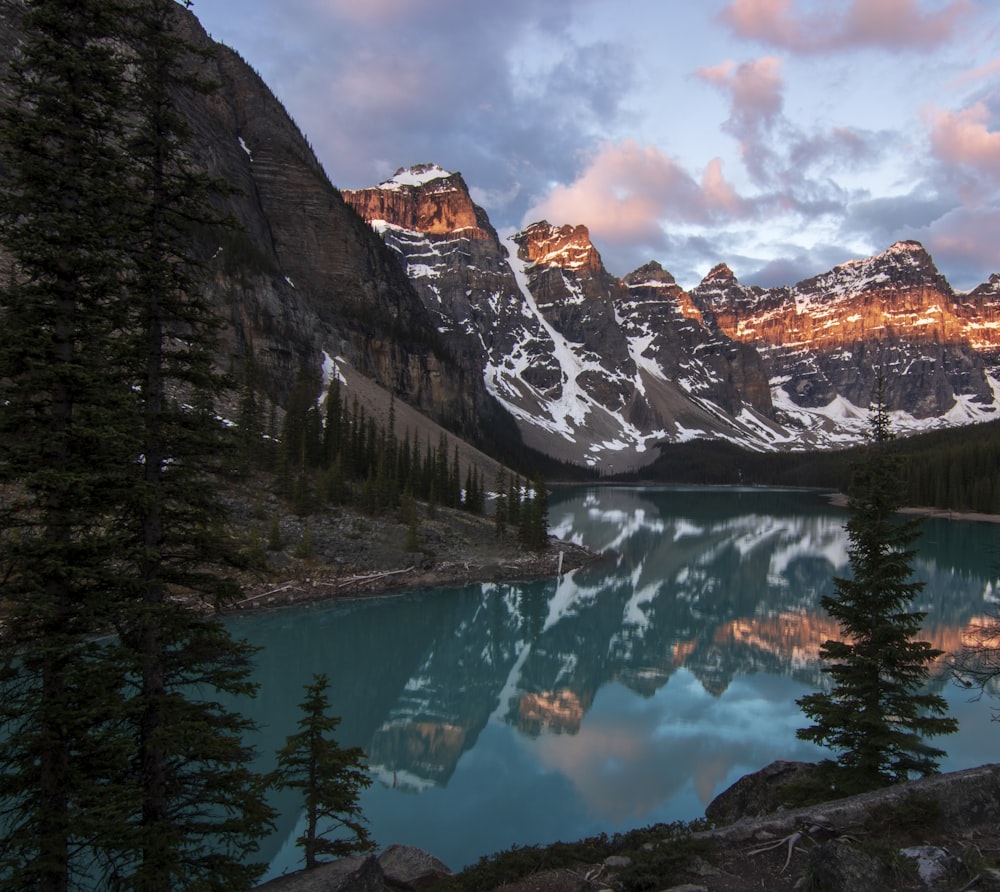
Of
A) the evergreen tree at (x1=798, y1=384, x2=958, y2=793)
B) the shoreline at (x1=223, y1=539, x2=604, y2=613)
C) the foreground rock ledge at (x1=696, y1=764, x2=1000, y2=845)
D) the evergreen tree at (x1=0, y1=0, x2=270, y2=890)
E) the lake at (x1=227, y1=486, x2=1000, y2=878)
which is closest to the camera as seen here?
the evergreen tree at (x1=0, y1=0, x2=270, y2=890)

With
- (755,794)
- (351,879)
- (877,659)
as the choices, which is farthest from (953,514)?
(351,879)

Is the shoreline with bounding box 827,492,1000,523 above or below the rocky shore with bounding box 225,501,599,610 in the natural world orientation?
above

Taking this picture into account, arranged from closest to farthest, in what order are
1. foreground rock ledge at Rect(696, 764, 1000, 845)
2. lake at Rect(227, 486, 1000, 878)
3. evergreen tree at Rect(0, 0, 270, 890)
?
evergreen tree at Rect(0, 0, 270, 890) < foreground rock ledge at Rect(696, 764, 1000, 845) < lake at Rect(227, 486, 1000, 878)

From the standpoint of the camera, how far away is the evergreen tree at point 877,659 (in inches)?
465

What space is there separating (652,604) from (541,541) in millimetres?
12673

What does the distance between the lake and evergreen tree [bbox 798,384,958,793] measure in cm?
572

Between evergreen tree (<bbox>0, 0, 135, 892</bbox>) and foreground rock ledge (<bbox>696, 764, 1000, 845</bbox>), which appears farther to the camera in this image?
foreground rock ledge (<bbox>696, 764, 1000, 845</bbox>)

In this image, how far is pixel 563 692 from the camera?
26.0 m

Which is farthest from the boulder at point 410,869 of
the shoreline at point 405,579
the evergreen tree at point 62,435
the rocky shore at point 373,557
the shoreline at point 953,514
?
the shoreline at point 953,514

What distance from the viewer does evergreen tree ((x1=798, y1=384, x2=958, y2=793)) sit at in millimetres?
11812

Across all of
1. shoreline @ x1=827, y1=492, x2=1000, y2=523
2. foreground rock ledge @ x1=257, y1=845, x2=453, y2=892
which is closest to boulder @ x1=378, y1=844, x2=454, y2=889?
foreground rock ledge @ x1=257, y1=845, x2=453, y2=892

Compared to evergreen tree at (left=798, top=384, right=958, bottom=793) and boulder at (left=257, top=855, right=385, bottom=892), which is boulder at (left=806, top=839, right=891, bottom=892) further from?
evergreen tree at (left=798, top=384, right=958, bottom=793)

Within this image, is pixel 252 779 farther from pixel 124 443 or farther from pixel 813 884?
pixel 813 884

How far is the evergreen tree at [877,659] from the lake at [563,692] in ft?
18.8
